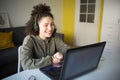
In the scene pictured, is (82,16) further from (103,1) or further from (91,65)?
(91,65)

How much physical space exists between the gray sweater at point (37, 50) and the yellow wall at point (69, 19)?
2989mm

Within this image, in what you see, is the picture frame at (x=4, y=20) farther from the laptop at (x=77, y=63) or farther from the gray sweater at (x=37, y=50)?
the laptop at (x=77, y=63)

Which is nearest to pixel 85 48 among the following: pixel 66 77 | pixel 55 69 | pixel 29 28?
pixel 66 77

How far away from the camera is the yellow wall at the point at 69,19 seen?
4368 mm

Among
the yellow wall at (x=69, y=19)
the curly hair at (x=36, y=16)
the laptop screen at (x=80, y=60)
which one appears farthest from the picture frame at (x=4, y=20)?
the laptop screen at (x=80, y=60)

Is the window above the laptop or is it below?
above

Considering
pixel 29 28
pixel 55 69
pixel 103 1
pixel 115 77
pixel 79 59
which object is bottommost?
pixel 115 77

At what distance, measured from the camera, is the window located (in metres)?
3.89

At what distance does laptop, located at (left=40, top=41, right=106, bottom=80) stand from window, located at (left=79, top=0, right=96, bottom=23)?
298 centimetres

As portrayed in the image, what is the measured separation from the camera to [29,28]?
1409mm

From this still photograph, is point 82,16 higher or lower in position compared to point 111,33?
higher

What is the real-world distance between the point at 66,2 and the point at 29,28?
3.21 m

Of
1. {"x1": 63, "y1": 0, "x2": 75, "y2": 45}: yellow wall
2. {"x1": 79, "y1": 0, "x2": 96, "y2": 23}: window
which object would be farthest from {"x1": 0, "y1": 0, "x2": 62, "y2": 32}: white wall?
{"x1": 79, "y1": 0, "x2": 96, "y2": 23}: window

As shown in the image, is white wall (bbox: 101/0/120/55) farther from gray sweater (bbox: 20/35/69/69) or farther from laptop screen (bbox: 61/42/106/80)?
laptop screen (bbox: 61/42/106/80)
